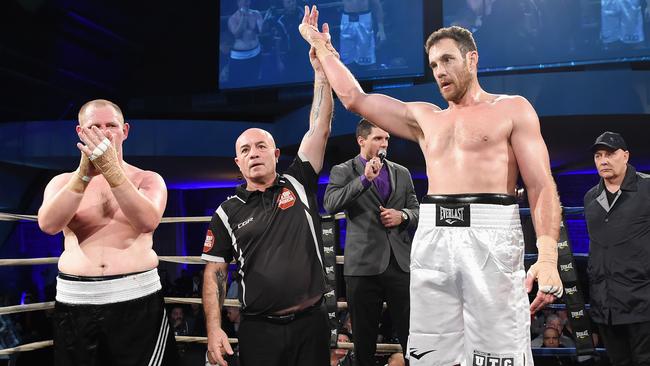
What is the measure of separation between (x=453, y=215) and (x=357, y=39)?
8632mm

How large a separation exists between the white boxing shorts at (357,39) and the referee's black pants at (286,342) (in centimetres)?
816

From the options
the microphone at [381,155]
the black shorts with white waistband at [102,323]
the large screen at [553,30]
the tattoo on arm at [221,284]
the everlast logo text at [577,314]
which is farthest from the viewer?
the large screen at [553,30]

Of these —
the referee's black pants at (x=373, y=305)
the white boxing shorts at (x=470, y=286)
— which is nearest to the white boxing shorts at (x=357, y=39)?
the referee's black pants at (x=373, y=305)

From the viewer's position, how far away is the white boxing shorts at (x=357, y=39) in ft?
32.9

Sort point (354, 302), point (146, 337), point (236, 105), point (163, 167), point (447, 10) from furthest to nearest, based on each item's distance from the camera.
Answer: point (236, 105), point (163, 167), point (447, 10), point (354, 302), point (146, 337)

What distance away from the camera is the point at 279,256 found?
7.69 ft

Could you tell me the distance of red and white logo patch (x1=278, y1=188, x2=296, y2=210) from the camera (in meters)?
2.44

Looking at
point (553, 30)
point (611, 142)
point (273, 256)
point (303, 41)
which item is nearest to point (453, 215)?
point (273, 256)

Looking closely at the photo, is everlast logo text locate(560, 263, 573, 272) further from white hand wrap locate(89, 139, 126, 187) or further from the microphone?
white hand wrap locate(89, 139, 126, 187)

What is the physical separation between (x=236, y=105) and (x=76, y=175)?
10.8m

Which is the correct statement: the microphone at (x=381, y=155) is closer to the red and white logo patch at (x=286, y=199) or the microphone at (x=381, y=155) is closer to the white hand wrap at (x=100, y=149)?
the red and white logo patch at (x=286, y=199)

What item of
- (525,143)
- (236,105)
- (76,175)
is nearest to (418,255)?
(525,143)

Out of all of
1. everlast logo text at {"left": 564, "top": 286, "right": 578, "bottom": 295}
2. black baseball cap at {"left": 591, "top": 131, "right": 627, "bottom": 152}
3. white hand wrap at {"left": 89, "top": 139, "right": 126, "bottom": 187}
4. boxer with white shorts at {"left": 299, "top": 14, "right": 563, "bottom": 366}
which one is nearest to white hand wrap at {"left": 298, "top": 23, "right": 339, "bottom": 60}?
boxer with white shorts at {"left": 299, "top": 14, "right": 563, "bottom": 366}

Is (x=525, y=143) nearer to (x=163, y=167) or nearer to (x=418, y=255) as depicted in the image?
(x=418, y=255)
